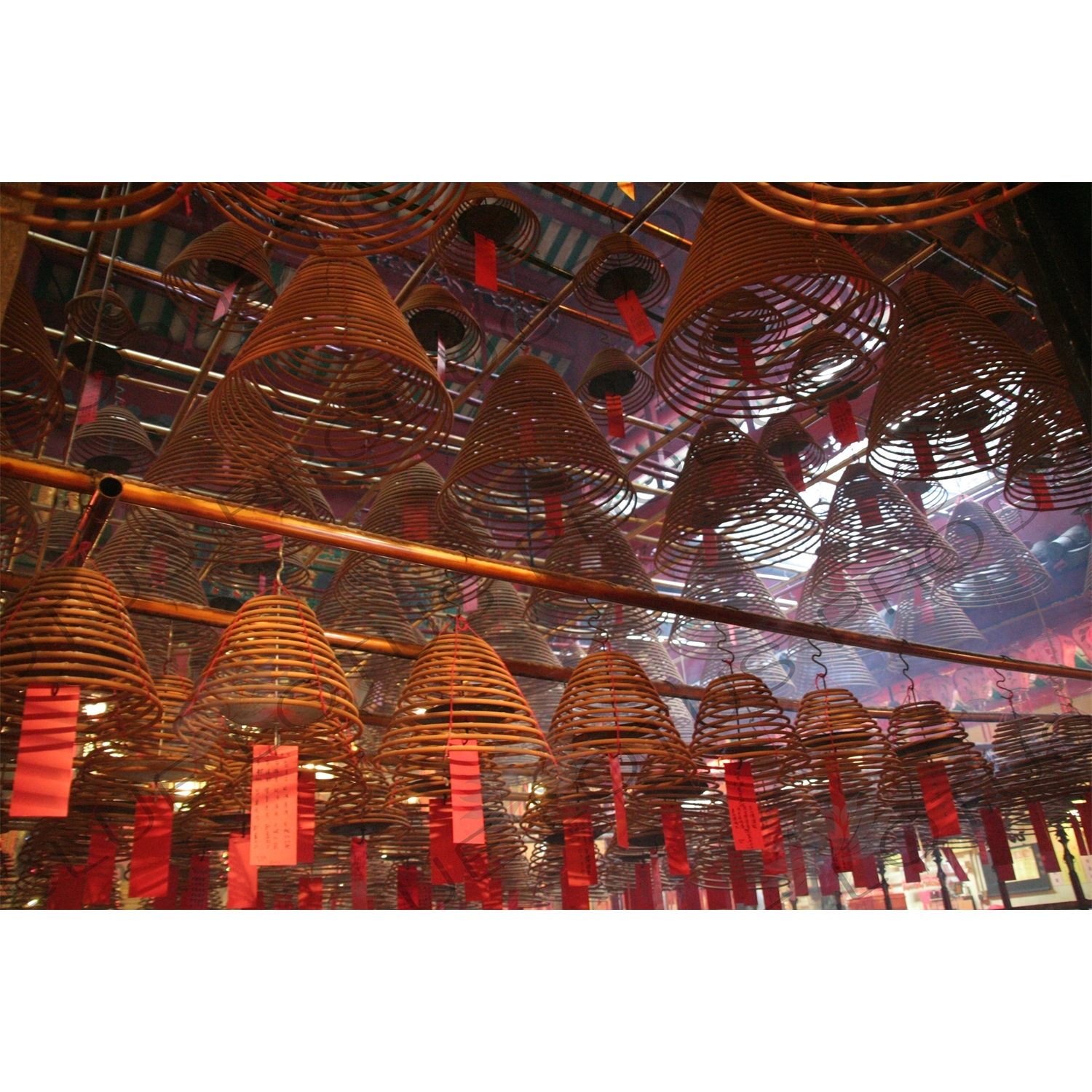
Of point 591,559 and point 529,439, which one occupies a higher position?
point 591,559

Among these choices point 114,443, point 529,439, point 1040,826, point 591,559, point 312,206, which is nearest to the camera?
point 312,206

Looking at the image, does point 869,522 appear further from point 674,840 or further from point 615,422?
point 674,840

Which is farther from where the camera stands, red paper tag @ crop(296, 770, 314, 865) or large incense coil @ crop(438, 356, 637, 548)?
large incense coil @ crop(438, 356, 637, 548)

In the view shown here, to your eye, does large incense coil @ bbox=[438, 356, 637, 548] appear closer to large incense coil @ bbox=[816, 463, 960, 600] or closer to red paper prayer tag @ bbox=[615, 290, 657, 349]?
red paper prayer tag @ bbox=[615, 290, 657, 349]

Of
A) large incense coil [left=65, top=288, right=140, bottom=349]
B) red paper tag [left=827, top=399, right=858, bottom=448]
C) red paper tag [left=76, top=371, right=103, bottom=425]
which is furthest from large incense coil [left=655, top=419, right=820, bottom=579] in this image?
large incense coil [left=65, top=288, right=140, bottom=349]

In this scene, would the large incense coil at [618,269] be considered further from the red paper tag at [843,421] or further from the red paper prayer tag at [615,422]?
the red paper tag at [843,421]

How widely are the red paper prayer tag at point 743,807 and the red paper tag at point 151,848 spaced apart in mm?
2288

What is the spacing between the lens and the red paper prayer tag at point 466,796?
276 centimetres

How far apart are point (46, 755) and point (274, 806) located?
63cm

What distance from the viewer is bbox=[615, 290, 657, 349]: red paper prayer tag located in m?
3.36

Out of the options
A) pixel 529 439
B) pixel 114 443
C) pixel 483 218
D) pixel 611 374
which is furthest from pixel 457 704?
pixel 114 443

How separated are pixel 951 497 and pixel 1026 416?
7695 mm

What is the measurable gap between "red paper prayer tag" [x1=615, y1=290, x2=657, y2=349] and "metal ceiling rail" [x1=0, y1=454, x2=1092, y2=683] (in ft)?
3.62

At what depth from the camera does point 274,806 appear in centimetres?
265
